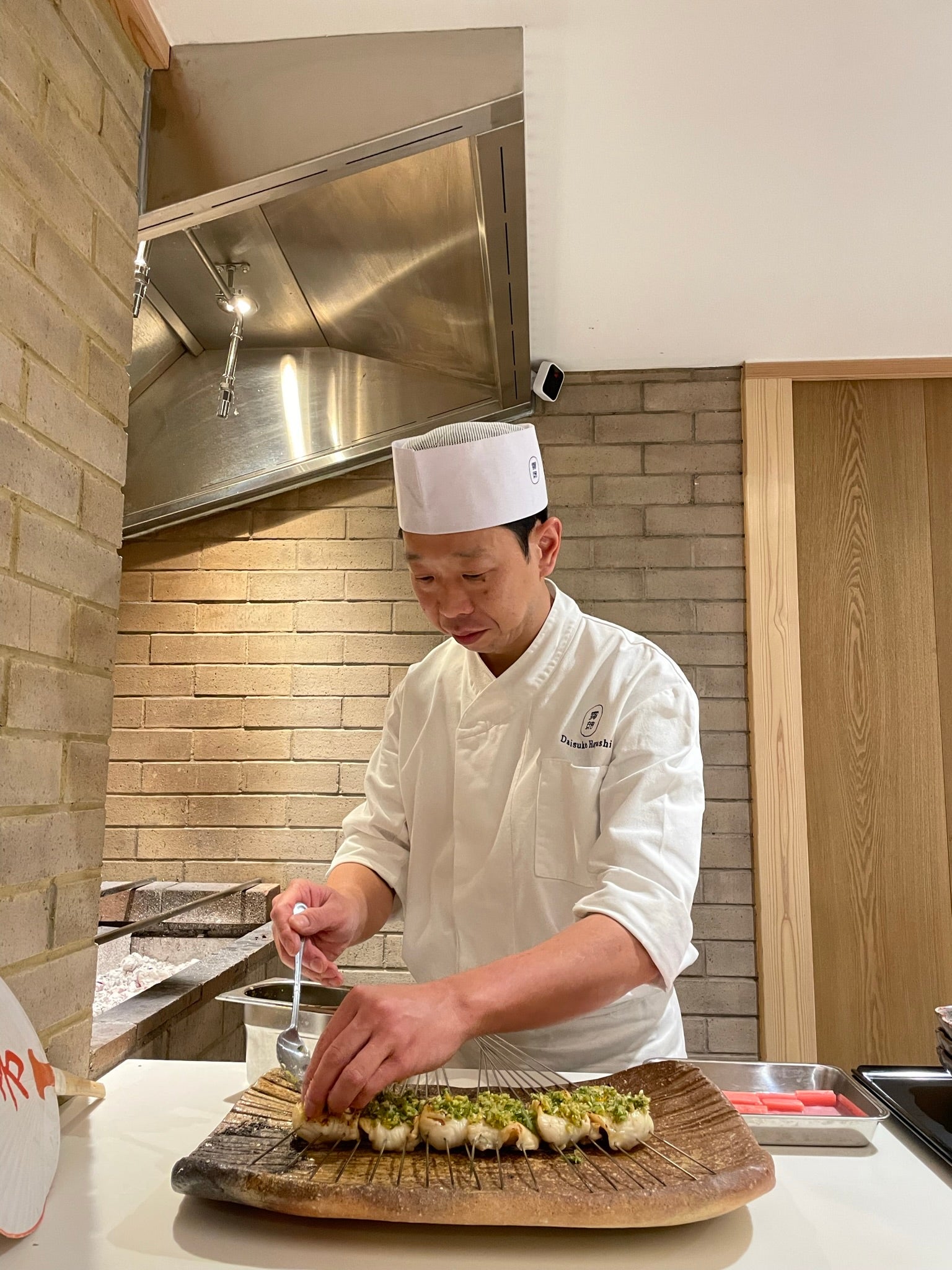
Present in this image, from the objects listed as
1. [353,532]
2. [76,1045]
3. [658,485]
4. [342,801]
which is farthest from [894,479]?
[76,1045]

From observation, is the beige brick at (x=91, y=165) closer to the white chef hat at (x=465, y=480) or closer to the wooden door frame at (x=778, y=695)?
the white chef hat at (x=465, y=480)

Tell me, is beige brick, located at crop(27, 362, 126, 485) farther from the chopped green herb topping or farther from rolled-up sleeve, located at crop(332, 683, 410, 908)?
the chopped green herb topping

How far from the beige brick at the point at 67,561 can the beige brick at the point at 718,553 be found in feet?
6.85

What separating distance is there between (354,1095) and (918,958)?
2538mm

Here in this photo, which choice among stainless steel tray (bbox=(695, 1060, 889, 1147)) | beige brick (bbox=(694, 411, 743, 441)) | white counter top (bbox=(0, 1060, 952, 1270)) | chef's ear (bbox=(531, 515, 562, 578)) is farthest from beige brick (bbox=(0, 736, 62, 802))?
beige brick (bbox=(694, 411, 743, 441))

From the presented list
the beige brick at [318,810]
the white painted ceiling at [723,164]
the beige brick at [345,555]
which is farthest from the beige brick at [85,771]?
the beige brick at [345,555]

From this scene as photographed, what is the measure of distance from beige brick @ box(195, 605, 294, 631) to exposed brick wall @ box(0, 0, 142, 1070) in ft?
5.73

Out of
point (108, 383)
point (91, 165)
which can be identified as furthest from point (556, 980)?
point (91, 165)

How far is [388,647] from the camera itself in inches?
126

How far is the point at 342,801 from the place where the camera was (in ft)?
10.4

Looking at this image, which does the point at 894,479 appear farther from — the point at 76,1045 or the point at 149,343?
the point at 76,1045

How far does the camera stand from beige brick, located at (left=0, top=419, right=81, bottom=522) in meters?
1.18

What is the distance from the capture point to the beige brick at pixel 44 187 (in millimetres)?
1185

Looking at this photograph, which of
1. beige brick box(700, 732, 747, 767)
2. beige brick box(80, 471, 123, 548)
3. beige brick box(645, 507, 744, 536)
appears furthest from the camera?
beige brick box(645, 507, 744, 536)
